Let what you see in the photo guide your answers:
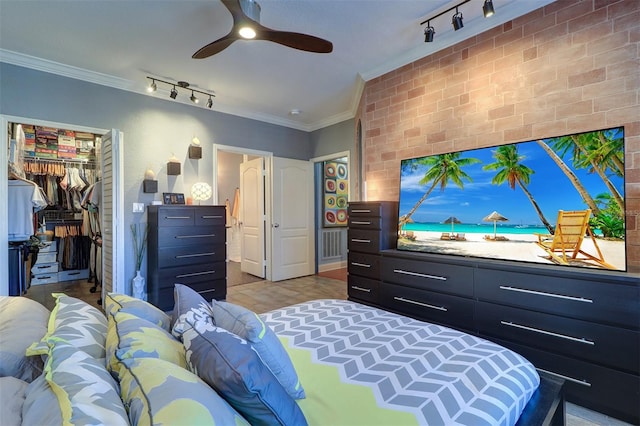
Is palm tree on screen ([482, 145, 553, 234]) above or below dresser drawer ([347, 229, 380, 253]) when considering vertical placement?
above

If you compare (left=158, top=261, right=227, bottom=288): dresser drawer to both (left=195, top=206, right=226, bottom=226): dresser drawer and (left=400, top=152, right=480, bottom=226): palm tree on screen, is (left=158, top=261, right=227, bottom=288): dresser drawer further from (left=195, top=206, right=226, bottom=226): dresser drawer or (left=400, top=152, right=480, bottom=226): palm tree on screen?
(left=400, top=152, right=480, bottom=226): palm tree on screen

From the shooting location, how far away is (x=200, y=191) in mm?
4043

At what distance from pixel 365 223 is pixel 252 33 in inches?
77.7

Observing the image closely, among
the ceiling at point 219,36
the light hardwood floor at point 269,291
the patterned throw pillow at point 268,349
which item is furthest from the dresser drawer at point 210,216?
the patterned throw pillow at point 268,349

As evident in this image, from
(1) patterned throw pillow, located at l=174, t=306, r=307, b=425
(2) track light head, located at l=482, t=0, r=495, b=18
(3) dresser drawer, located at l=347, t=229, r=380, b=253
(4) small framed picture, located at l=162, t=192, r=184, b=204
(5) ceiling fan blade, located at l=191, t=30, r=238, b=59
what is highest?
(2) track light head, located at l=482, t=0, r=495, b=18

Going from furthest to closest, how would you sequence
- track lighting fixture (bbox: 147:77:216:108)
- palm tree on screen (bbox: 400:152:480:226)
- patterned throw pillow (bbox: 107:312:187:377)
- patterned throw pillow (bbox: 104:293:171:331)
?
1. track lighting fixture (bbox: 147:77:216:108)
2. palm tree on screen (bbox: 400:152:480:226)
3. patterned throw pillow (bbox: 104:293:171:331)
4. patterned throw pillow (bbox: 107:312:187:377)

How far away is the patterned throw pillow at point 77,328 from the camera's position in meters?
0.94

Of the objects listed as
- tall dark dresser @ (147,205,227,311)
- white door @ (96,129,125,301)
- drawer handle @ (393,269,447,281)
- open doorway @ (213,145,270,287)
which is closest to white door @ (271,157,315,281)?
open doorway @ (213,145,270,287)

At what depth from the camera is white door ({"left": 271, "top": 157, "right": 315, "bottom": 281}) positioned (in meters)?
5.02

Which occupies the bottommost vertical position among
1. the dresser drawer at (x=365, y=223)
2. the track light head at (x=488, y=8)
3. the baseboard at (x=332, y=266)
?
the baseboard at (x=332, y=266)

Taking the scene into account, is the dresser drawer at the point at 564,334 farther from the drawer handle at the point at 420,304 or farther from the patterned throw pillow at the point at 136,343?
the patterned throw pillow at the point at 136,343

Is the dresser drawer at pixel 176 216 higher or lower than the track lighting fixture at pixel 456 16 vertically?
lower

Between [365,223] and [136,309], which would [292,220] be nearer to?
[365,223]

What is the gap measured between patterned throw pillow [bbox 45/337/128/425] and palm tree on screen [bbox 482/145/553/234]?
8.45ft
